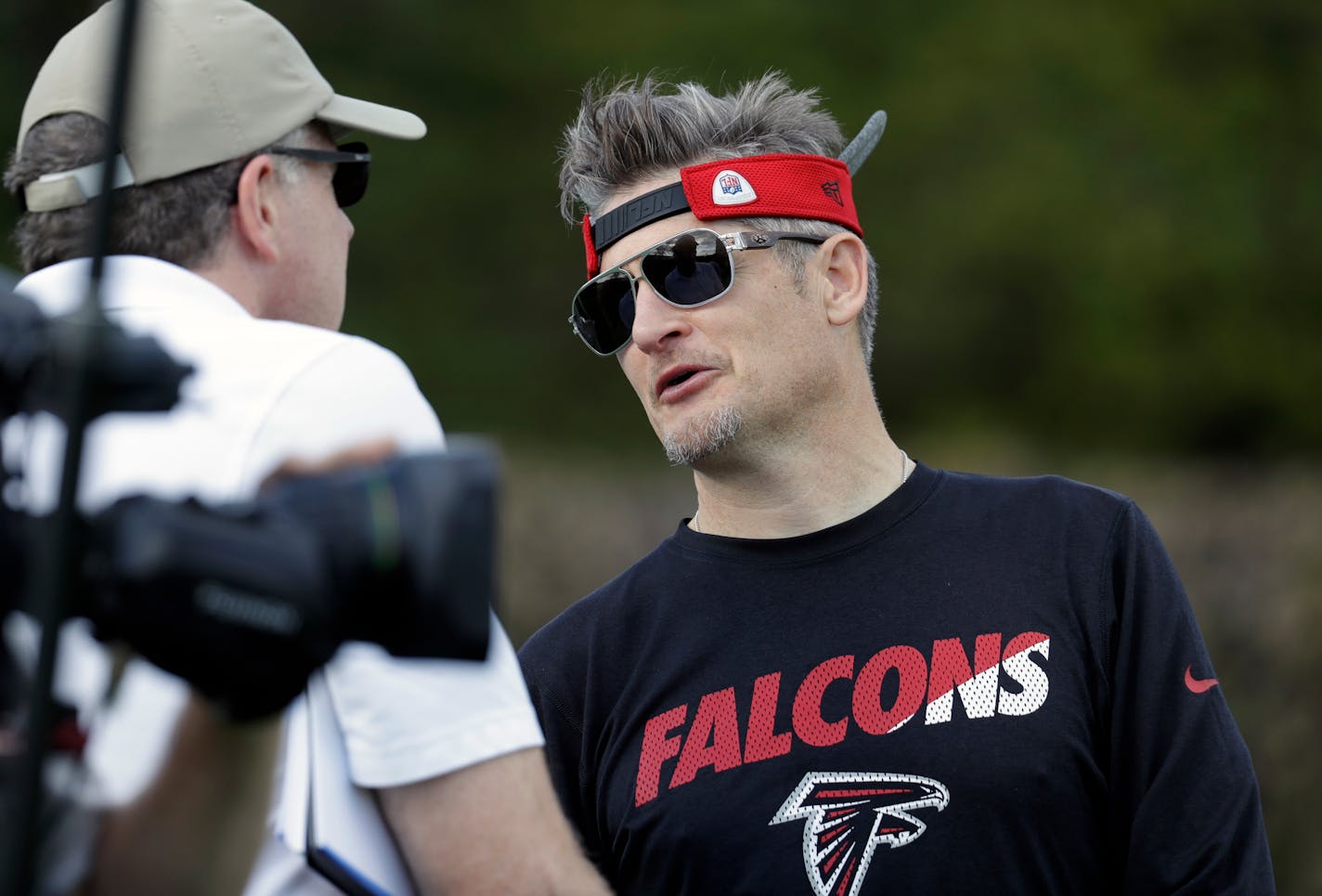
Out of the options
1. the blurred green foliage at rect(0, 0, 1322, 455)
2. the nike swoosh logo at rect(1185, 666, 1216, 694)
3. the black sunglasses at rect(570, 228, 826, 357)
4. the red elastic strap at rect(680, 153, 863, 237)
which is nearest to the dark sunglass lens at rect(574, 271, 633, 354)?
the black sunglasses at rect(570, 228, 826, 357)

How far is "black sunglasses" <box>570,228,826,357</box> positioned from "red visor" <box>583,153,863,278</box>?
54 mm

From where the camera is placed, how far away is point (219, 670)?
126 centimetres

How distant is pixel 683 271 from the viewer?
317 centimetres

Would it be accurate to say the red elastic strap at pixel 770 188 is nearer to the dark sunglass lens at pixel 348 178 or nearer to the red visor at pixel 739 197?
the red visor at pixel 739 197

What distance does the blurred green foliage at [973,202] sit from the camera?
13.0 m

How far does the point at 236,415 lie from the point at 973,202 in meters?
12.2

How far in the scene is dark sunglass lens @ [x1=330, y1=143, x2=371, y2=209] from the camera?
249cm

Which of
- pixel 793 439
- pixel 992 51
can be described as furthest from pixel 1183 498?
pixel 992 51

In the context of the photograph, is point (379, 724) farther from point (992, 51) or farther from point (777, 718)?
point (992, 51)

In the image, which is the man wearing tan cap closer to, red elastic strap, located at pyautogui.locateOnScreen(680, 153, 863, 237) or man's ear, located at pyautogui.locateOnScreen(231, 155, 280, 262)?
man's ear, located at pyautogui.locateOnScreen(231, 155, 280, 262)

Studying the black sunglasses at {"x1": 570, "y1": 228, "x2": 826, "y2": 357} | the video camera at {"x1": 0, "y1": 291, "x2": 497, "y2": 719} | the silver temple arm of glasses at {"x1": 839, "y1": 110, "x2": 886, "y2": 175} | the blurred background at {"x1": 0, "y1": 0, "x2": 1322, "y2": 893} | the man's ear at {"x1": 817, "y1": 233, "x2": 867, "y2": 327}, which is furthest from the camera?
the blurred background at {"x1": 0, "y1": 0, "x2": 1322, "y2": 893}

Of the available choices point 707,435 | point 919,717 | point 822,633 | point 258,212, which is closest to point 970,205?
point 707,435

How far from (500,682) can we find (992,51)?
41.3 feet

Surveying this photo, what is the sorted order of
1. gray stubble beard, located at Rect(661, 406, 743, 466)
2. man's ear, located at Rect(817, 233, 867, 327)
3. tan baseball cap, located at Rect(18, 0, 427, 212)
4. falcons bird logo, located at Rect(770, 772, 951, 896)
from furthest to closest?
man's ear, located at Rect(817, 233, 867, 327) → gray stubble beard, located at Rect(661, 406, 743, 466) → falcons bird logo, located at Rect(770, 772, 951, 896) → tan baseball cap, located at Rect(18, 0, 427, 212)
